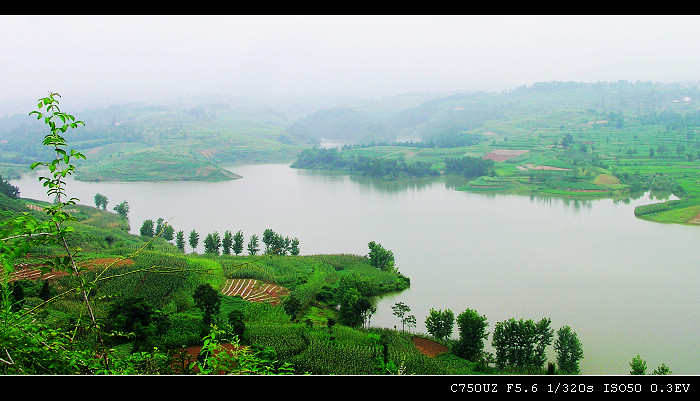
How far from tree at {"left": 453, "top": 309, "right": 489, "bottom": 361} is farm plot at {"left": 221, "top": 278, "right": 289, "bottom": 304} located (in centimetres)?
216

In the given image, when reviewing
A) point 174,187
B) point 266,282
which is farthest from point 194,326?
point 174,187

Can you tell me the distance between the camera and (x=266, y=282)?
21.2 feet

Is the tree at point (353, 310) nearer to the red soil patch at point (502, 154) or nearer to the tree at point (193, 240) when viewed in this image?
the tree at point (193, 240)

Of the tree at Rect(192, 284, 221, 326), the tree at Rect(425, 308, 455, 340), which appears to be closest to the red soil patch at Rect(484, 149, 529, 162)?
the tree at Rect(425, 308, 455, 340)

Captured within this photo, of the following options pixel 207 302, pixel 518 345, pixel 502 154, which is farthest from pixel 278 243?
pixel 502 154

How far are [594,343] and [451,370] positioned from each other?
1864 millimetres

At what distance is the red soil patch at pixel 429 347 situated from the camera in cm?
471

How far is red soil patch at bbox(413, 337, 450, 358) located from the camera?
4.71 metres

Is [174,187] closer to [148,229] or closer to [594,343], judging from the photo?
[148,229]

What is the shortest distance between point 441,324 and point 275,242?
3.73m

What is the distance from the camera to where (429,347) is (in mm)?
4840

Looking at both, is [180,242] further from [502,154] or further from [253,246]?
[502,154]

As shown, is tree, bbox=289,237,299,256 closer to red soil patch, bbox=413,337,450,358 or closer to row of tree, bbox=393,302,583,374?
red soil patch, bbox=413,337,450,358
